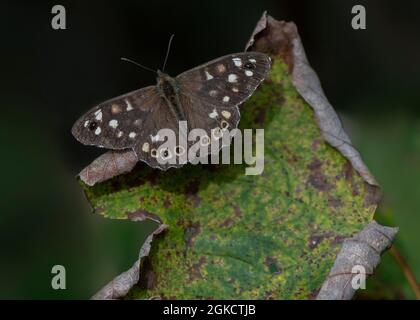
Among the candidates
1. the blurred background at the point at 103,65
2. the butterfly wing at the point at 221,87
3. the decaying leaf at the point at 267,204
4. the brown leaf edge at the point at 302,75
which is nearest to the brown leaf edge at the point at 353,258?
the decaying leaf at the point at 267,204

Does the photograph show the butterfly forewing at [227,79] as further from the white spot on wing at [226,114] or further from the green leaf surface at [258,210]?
the green leaf surface at [258,210]

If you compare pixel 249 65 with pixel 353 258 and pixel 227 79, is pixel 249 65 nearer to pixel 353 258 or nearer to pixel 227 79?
pixel 227 79

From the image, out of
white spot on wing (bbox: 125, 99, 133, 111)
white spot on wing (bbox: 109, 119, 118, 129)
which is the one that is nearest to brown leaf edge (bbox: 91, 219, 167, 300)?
white spot on wing (bbox: 109, 119, 118, 129)

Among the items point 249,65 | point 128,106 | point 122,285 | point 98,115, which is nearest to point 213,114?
point 249,65

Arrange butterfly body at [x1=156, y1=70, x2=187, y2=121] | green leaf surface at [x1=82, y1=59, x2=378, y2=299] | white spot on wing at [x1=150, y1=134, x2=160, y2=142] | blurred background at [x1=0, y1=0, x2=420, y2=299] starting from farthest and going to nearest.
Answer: blurred background at [x1=0, y1=0, x2=420, y2=299], butterfly body at [x1=156, y1=70, x2=187, y2=121], white spot on wing at [x1=150, y1=134, x2=160, y2=142], green leaf surface at [x1=82, y1=59, x2=378, y2=299]

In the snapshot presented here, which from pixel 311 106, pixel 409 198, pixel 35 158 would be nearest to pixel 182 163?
pixel 311 106
